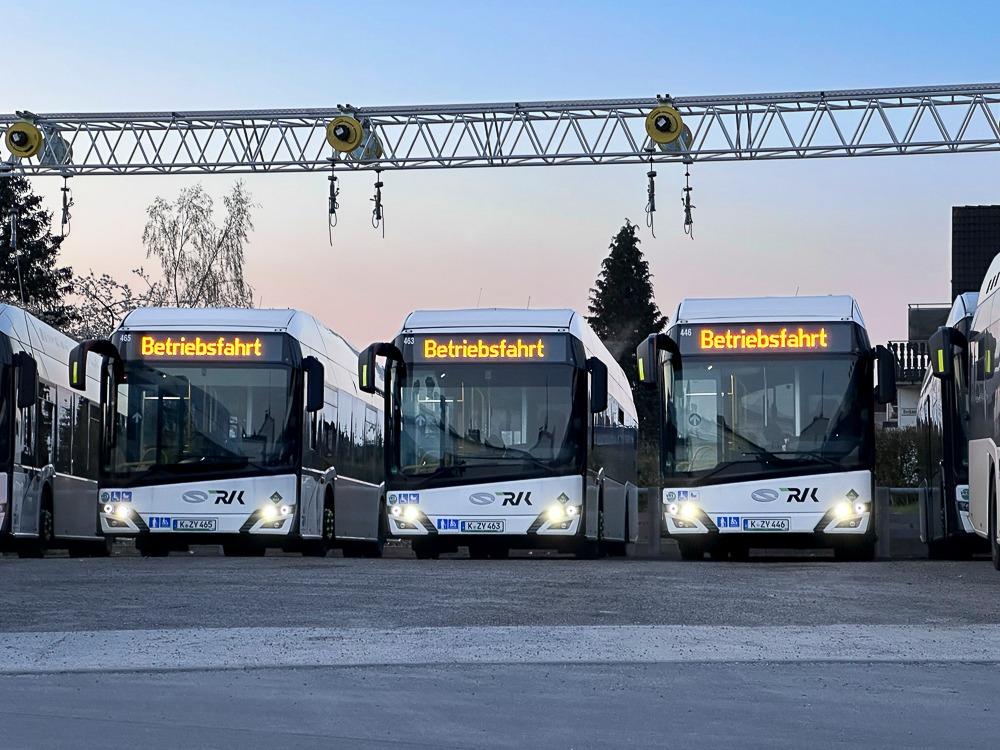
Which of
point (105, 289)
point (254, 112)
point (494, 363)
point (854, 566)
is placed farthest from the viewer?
point (105, 289)

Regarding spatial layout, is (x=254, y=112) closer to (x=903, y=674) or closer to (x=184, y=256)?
(x=903, y=674)

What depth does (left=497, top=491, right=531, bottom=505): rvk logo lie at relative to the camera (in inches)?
1009

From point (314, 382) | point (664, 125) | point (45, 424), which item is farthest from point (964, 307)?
point (45, 424)

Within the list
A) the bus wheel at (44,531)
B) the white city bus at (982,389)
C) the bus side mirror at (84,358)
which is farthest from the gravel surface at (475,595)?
the bus wheel at (44,531)

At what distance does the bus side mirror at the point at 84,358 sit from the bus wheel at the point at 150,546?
2.10 metres

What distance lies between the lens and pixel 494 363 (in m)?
26.1

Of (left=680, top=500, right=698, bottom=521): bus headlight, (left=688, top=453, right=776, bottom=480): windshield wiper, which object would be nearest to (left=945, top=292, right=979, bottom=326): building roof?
(left=688, top=453, right=776, bottom=480): windshield wiper

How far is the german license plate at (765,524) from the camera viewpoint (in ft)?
81.5

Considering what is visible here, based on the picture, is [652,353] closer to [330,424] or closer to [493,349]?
[493,349]

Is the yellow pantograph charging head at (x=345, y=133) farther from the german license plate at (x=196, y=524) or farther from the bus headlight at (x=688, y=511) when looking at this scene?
the bus headlight at (x=688, y=511)

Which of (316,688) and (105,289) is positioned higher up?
(105,289)

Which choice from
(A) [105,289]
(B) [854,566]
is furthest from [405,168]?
(A) [105,289]

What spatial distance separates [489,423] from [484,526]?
4.29ft

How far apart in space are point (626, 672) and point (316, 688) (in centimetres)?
169
